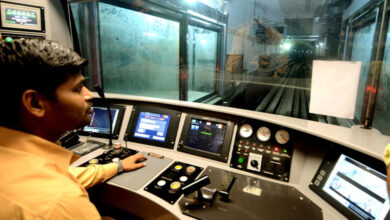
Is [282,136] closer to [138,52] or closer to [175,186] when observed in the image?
[175,186]

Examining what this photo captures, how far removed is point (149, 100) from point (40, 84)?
1.07 m

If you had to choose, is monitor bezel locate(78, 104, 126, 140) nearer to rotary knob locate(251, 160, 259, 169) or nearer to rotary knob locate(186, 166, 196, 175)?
rotary knob locate(186, 166, 196, 175)

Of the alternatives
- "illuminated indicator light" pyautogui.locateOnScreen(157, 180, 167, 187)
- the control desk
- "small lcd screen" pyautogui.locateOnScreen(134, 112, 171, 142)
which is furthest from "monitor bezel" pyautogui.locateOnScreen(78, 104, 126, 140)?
"illuminated indicator light" pyautogui.locateOnScreen(157, 180, 167, 187)

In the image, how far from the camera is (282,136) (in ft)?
4.23

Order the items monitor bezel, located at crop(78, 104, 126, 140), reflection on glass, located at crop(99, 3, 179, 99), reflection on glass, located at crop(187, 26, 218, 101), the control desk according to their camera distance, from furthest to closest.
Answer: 1. reflection on glass, located at crop(187, 26, 218, 101)
2. reflection on glass, located at crop(99, 3, 179, 99)
3. monitor bezel, located at crop(78, 104, 126, 140)
4. the control desk

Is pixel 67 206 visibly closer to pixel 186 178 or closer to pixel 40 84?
→ pixel 40 84

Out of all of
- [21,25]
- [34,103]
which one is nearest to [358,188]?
[34,103]

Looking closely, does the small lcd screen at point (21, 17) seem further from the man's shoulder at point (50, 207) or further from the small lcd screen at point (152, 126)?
the man's shoulder at point (50, 207)

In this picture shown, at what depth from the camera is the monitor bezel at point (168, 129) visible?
162 centimetres

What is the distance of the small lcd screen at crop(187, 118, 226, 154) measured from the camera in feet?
4.78

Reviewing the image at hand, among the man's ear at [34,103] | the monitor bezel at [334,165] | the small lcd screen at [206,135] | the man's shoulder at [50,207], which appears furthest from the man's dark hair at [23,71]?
the monitor bezel at [334,165]

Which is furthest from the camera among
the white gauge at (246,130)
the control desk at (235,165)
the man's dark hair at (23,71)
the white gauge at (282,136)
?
the white gauge at (246,130)

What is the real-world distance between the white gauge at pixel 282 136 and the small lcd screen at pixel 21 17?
2262 mm

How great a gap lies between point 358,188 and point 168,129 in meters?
1.14
